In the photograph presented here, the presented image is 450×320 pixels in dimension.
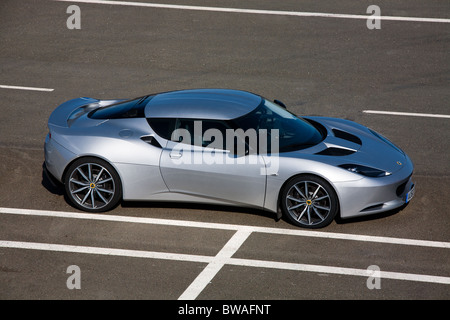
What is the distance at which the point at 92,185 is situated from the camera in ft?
27.6

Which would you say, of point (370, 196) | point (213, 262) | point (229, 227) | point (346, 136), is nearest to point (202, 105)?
point (229, 227)

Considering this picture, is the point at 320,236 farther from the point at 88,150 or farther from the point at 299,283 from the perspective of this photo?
the point at 88,150


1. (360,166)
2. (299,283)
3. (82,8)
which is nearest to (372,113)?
(360,166)

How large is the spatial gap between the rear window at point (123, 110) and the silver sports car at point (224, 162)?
22mm

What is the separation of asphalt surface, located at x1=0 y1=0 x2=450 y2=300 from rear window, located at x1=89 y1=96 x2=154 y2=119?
1.17 m

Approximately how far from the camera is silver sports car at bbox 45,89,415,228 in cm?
795

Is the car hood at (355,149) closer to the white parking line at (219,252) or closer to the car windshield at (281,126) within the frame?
the car windshield at (281,126)

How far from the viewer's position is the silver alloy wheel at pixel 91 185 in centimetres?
836

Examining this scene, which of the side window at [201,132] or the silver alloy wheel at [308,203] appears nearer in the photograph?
the silver alloy wheel at [308,203]

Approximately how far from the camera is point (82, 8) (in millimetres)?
16484

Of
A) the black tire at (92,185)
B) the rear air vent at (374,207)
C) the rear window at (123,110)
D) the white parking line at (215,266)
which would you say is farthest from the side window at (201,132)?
the rear air vent at (374,207)

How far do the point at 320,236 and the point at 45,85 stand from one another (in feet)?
22.9

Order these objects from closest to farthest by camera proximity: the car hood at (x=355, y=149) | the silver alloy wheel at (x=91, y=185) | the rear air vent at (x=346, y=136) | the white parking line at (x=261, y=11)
A: the car hood at (x=355, y=149) < the silver alloy wheel at (x=91, y=185) < the rear air vent at (x=346, y=136) < the white parking line at (x=261, y=11)

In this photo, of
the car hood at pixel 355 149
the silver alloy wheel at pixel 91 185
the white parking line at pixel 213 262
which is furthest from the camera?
the silver alloy wheel at pixel 91 185
